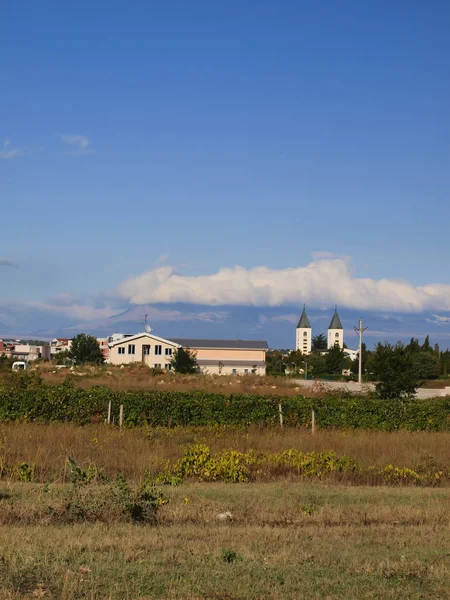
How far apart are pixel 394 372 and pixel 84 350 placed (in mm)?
61025

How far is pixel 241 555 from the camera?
24.8 ft

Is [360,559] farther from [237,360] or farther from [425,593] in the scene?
[237,360]

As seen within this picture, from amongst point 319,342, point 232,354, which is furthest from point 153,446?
point 319,342

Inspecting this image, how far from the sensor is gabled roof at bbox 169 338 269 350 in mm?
109500

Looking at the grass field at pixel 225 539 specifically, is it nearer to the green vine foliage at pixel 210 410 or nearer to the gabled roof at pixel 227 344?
the green vine foliage at pixel 210 410

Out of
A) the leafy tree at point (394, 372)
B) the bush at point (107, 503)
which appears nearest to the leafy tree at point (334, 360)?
the leafy tree at point (394, 372)

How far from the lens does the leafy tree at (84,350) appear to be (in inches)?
3600

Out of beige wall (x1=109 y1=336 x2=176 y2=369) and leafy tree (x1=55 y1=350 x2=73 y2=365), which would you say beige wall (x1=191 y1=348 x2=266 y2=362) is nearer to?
beige wall (x1=109 y1=336 x2=176 y2=369)

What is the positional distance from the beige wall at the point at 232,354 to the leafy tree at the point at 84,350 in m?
19.6

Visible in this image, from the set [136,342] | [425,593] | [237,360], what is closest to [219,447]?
[425,593]

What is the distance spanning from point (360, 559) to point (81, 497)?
3895mm

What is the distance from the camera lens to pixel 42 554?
7.14 metres

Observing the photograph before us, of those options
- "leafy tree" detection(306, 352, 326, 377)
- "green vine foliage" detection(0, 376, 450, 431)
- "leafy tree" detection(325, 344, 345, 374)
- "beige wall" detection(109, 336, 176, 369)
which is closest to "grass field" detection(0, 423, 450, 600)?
"green vine foliage" detection(0, 376, 450, 431)

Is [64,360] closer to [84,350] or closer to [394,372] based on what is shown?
[84,350]
